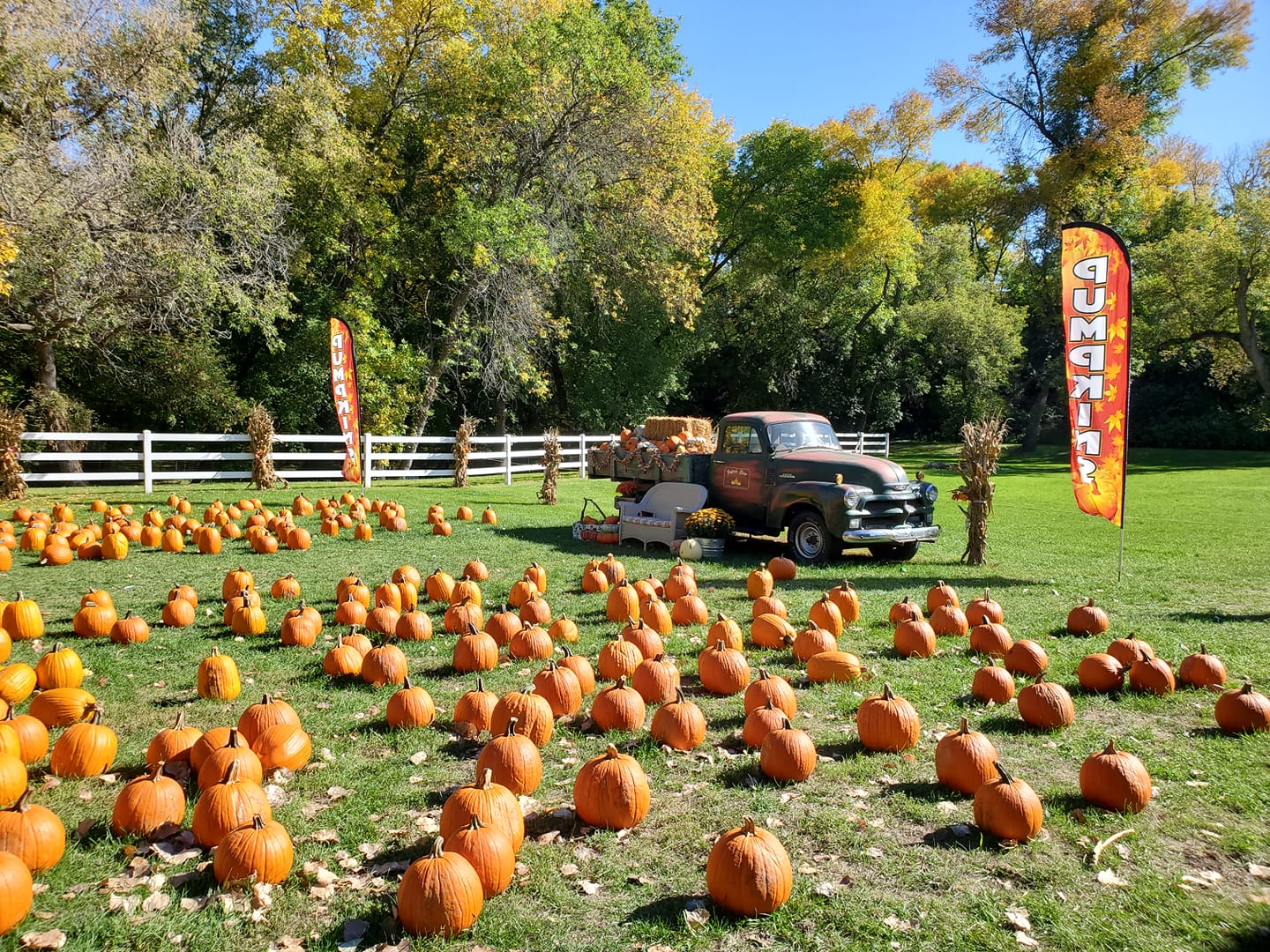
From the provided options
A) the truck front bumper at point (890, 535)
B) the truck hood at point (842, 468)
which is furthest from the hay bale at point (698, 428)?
the truck front bumper at point (890, 535)

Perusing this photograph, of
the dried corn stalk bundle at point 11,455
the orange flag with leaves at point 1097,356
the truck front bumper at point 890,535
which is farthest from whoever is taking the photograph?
the dried corn stalk bundle at point 11,455

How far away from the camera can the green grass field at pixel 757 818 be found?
2.82m

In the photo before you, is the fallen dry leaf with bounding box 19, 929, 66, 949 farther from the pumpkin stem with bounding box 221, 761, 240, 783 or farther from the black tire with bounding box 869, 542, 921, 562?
the black tire with bounding box 869, 542, 921, 562

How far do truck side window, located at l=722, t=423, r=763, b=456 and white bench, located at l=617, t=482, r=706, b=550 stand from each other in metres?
0.73

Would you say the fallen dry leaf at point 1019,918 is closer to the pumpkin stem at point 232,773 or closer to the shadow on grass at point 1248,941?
the shadow on grass at point 1248,941

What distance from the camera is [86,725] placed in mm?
4035

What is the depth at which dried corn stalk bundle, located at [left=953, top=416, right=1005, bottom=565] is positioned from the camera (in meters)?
10.0

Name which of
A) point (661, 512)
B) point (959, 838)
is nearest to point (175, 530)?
point (661, 512)

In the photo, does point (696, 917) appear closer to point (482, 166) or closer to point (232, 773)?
point (232, 773)

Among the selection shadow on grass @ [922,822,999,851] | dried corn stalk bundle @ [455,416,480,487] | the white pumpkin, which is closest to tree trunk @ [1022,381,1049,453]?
dried corn stalk bundle @ [455,416,480,487]

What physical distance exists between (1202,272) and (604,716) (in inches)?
1441

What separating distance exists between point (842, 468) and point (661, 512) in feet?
9.12

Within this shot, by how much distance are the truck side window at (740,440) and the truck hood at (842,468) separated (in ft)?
1.27

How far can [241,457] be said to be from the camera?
60.5 ft
